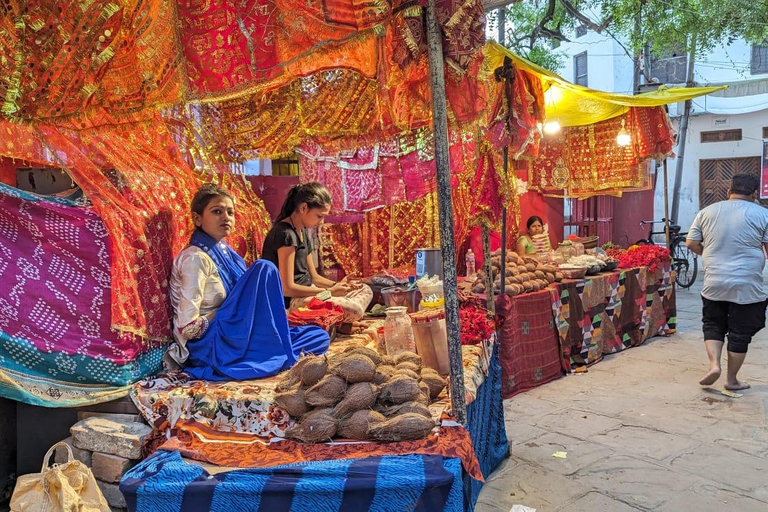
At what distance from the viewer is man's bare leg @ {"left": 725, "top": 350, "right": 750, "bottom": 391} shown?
16.7ft

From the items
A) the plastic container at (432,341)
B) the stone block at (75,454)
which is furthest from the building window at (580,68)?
the stone block at (75,454)

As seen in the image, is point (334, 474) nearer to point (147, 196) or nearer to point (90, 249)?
point (90, 249)

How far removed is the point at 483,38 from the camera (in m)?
2.58

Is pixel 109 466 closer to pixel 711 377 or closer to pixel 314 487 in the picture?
pixel 314 487

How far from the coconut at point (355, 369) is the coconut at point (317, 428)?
18 centimetres

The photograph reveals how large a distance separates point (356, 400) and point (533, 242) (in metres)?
6.17

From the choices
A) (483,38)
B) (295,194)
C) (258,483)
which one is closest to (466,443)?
(258,483)

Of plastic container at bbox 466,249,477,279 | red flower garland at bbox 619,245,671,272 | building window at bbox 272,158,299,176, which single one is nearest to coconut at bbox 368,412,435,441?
plastic container at bbox 466,249,477,279

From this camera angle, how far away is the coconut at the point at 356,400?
2.41 metres

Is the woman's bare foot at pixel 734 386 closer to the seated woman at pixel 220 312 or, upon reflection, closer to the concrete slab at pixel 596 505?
the concrete slab at pixel 596 505

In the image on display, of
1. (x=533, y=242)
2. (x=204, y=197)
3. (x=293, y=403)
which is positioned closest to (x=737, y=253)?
(x=533, y=242)

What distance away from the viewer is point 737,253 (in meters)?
5.05

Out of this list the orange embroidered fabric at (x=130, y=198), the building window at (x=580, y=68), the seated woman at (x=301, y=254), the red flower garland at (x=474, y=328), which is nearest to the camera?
the orange embroidered fabric at (x=130, y=198)

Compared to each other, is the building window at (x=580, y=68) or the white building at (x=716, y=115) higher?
the building window at (x=580, y=68)
